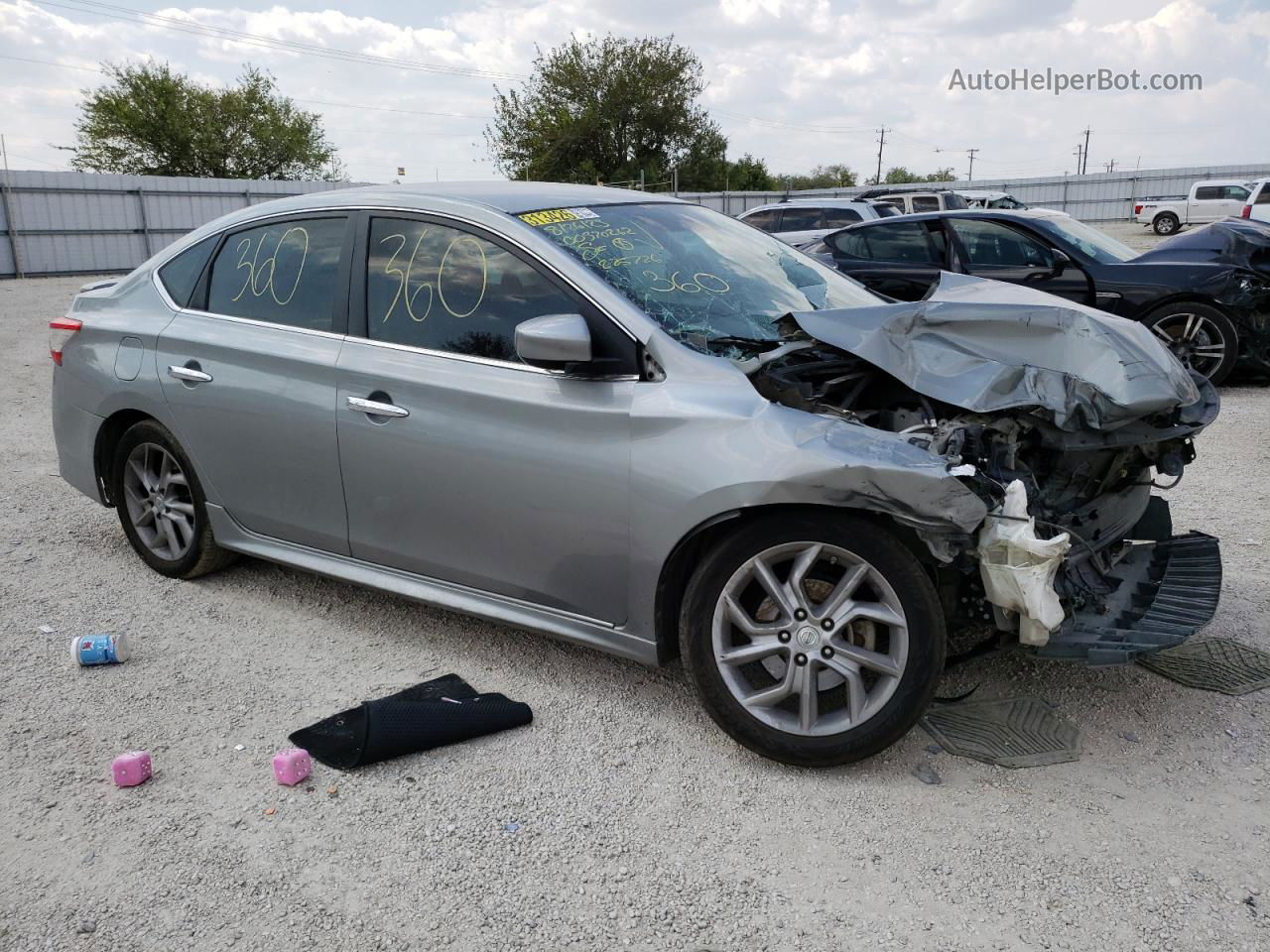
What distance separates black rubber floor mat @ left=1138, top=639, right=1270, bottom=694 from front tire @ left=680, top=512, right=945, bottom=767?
1.27 meters

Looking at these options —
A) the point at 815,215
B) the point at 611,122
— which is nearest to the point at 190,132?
the point at 611,122

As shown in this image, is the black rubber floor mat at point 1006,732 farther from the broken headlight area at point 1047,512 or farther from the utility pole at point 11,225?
the utility pole at point 11,225

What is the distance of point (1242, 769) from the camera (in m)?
3.15

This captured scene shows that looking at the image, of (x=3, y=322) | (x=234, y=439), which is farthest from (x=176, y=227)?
(x=234, y=439)

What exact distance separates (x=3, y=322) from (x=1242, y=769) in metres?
16.9

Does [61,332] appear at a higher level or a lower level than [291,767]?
higher

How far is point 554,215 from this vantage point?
3.80 meters

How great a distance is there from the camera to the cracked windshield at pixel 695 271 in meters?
3.57

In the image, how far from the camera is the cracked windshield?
3.57 m

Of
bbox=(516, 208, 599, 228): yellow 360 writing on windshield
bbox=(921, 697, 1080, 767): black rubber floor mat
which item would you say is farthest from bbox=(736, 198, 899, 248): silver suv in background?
bbox=(921, 697, 1080, 767): black rubber floor mat

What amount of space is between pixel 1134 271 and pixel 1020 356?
6226 millimetres

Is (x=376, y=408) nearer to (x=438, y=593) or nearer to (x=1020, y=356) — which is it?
(x=438, y=593)

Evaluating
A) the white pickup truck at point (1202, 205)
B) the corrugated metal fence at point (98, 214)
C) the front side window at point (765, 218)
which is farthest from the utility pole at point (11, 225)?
the white pickup truck at point (1202, 205)

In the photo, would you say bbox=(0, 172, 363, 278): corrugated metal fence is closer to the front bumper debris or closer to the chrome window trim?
the chrome window trim
